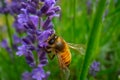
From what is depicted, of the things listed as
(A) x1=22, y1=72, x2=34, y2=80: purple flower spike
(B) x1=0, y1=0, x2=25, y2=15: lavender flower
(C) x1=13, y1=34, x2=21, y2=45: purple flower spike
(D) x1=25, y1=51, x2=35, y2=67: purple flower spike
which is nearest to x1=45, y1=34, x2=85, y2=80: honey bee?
(D) x1=25, y1=51, x2=35, y2=67: purple flower spike

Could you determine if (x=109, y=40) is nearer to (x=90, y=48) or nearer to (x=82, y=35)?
(x=82, y=35)

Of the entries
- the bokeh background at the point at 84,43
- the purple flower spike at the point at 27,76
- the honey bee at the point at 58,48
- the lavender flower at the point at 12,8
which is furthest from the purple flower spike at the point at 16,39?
the honey bee at the point at 58,48

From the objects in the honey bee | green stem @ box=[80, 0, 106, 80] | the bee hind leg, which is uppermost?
green stem @ box=[80, 0, 106, 80]

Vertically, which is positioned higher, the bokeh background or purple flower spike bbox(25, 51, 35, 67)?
purple flower spike bbox(25, 51, 35, 67)

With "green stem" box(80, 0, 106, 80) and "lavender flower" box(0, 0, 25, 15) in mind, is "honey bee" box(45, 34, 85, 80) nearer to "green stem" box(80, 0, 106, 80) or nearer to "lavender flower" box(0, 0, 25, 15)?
"green stem" box(80, 0, 106, 80)

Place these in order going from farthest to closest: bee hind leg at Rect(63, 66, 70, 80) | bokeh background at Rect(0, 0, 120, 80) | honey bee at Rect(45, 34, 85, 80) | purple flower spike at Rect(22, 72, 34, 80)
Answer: bokeh background at Rect(0, 0, 120, 80), purple flower spike at Rect(22, 72, 34, 80), honey bee at Rect(45, 34, 85, 80), bee hind leg at Rect(63, 66, 70, 80)

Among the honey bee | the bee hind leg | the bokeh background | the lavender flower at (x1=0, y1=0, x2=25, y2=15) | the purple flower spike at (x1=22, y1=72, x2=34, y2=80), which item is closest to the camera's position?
the bee hind leg

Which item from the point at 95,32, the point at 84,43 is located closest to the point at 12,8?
the point at 84,43

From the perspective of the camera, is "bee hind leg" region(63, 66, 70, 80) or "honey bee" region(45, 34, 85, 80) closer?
"bee hind leg" region(63, 66, 70, 80)

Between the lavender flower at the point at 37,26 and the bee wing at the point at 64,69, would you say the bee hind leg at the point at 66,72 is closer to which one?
the bee wing at the point at 64,69

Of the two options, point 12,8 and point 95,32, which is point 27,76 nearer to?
point 12,8

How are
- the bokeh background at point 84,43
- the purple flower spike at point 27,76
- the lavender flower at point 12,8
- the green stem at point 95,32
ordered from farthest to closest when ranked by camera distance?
the bokeh background at point 84,43 → the lavender flower at point 12,8 → the purple flower spike at point 27,76 → the green stem at point 95,32
